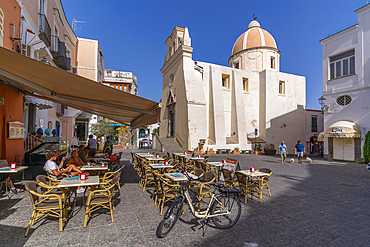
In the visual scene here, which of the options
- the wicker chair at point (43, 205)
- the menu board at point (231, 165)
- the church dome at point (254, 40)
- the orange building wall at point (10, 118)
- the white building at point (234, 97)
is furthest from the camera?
the church dome at point (254, 40)

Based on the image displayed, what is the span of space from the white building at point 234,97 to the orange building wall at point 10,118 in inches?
521

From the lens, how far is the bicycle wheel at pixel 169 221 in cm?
317

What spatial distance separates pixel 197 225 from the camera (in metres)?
3.65

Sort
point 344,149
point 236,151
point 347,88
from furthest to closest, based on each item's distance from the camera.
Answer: point 236,151 < point 344,149 < point 347,88

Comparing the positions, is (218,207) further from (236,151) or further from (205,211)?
(236,151)

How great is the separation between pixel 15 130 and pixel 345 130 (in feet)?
57.1

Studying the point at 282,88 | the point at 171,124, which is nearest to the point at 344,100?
the point at 282,88

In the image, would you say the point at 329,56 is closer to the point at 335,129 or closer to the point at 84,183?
the point at 335,129

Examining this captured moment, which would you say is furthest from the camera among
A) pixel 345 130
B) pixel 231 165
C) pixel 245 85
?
pixel 245 85

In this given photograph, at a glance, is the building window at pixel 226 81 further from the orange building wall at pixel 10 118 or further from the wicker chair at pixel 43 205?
the wicker chair at pixel 43 205

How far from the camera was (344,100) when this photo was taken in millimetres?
14836

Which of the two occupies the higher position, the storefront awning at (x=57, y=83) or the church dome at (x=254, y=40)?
the church dome at (x=254, y=40)

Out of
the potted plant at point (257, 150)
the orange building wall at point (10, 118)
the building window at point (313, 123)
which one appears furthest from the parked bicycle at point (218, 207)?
the building window at point (313, 123)

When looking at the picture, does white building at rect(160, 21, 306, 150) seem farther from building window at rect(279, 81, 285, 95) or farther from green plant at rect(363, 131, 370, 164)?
green plant at rect(363, 131, 370, 164)
